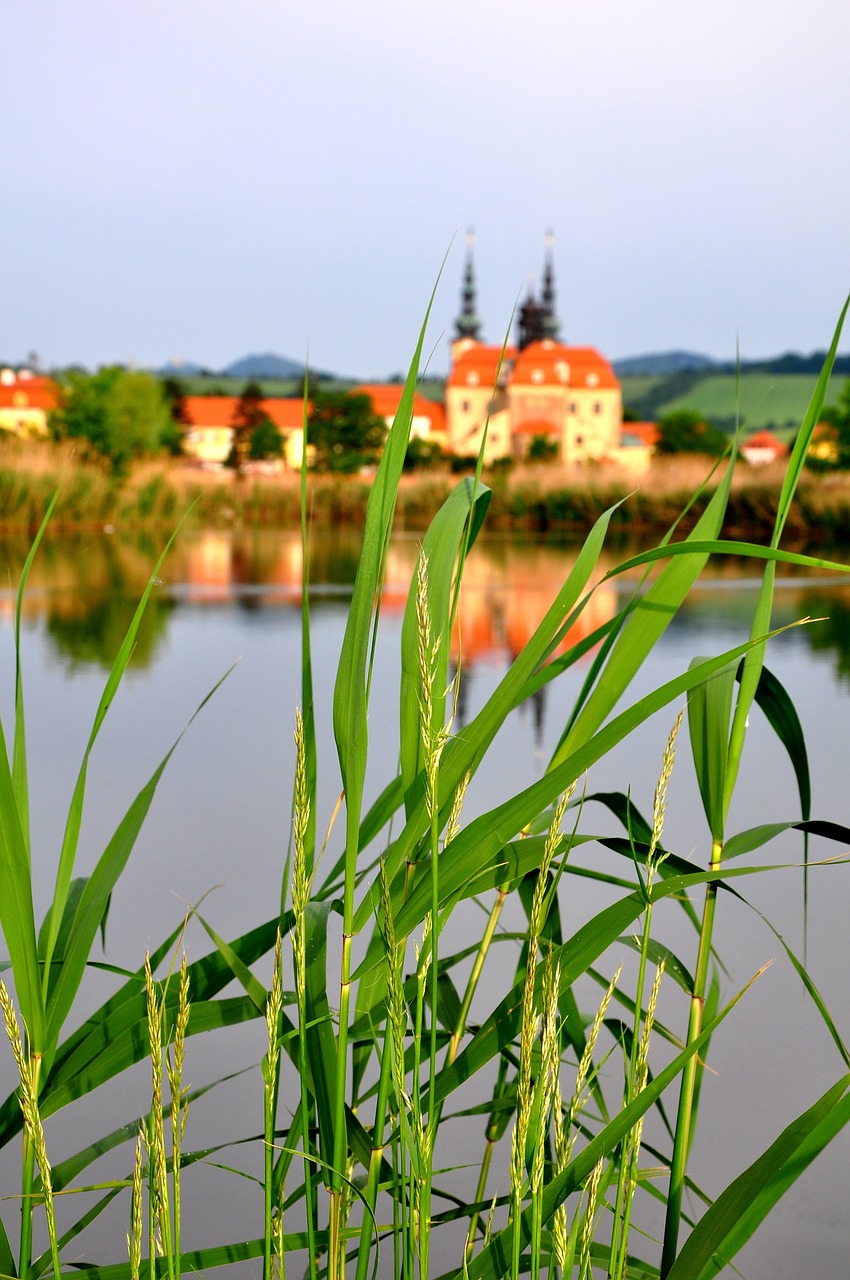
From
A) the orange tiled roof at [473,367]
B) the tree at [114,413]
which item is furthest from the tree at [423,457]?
the orange tiled roof at [473,367]

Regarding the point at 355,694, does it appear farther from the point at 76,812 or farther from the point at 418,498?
the point at 418,498

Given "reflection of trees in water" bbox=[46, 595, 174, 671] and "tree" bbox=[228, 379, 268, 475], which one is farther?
"tree" bbox=[228, 379, 268, 475]

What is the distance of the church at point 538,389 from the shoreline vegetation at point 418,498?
113 ft

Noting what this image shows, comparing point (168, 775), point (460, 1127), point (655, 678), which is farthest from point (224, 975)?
point (655, 678)

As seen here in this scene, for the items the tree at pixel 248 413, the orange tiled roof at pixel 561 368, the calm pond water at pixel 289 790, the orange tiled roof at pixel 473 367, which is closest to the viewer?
the calm pond water at pixel 289 790

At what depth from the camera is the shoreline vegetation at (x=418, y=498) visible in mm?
9562

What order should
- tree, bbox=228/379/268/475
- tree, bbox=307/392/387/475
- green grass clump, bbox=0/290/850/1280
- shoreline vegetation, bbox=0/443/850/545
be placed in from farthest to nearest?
tree, bbox=228/379/268/475
tree, bbox=307/392/387/475
shoreline vegetation, bbox=0/443/850/545
green grass clump, bbox=0/290/850/1280

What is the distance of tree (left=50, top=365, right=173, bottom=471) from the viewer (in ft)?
50.4

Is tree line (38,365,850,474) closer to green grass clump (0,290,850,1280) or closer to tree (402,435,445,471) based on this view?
tree (402,435,445,471)

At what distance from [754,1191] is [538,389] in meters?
50.9

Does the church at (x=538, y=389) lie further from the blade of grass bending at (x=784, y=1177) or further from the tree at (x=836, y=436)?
the blade of grass bending at (x=784, y=1177)

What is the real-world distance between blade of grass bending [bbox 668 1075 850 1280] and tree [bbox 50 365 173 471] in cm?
1155

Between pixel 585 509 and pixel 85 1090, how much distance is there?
12.2 meters

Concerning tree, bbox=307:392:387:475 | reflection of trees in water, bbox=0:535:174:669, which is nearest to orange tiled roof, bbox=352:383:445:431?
tree, bbox=307:392:387:475
